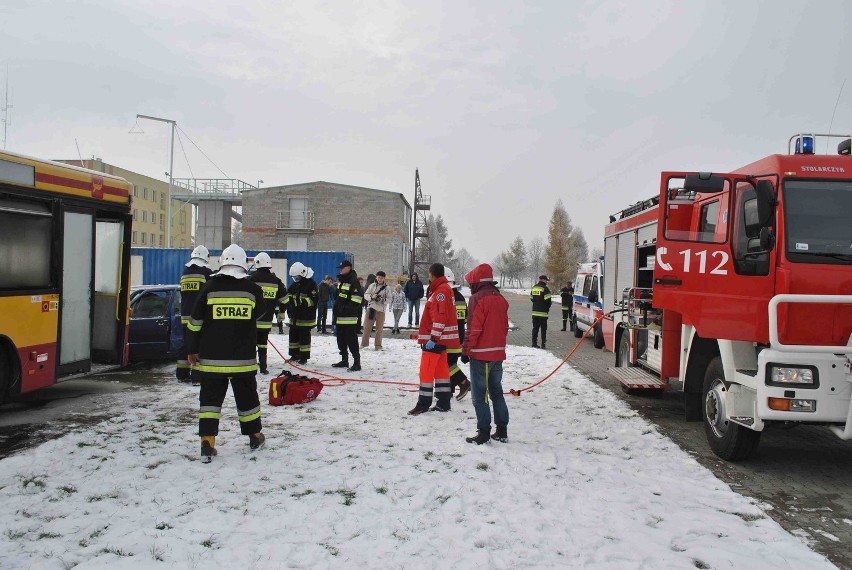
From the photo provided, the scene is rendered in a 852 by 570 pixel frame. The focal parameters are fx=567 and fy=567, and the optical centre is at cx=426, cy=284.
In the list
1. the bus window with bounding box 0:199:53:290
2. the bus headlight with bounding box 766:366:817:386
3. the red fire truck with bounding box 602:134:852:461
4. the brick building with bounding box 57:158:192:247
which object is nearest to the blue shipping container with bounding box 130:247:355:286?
the bus window with bounding box 0:199:53:290

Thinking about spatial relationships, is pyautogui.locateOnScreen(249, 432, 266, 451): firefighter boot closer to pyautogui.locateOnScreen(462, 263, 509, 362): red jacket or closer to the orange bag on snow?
the orange bag on snow

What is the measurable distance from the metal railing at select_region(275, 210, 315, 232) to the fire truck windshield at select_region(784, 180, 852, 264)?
35.4 m

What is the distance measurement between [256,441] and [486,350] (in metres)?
2.51

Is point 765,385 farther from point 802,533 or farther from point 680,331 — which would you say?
point 680,331

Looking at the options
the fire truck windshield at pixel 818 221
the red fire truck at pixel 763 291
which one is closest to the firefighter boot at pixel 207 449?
the red fire truck at pixel 763 291

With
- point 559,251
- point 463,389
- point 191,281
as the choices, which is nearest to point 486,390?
point 463,389

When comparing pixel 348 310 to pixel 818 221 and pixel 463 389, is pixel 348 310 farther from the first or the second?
pixel 818 221

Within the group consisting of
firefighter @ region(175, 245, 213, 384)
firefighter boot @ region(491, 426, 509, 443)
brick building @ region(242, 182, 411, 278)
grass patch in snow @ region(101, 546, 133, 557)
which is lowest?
grass patch in snow @ region(101, 546, 133, 557)

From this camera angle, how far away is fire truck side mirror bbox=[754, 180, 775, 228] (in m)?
5.24

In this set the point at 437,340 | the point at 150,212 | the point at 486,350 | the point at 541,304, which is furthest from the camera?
the point at 150,212

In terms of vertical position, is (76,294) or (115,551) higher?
(76,294)

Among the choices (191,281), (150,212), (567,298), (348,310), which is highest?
(150,212)

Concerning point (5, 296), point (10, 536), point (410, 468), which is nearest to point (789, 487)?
point (410, 468)

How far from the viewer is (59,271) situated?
712 cm
